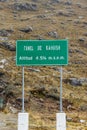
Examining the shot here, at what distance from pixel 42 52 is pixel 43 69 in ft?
74.7

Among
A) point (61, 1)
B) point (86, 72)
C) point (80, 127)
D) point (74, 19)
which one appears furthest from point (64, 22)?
point (80, 127)

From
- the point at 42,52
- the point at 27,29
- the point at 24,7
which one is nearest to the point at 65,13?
the point at 24,7

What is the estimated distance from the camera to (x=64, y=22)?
73.1m

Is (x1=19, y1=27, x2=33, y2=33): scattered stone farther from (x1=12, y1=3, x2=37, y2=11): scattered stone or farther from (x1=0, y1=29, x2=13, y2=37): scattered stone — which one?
(x1=12, y1=3, x2=37, y2=11): scattered stone

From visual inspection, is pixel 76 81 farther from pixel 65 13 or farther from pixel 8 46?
pixel 65 13

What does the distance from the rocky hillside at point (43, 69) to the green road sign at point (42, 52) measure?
18.3 ft

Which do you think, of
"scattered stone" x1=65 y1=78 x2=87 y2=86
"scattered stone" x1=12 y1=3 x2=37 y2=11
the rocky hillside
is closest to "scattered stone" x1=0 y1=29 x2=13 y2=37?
the rocky hillside

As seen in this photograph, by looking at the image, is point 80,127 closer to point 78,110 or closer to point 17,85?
point 78,110

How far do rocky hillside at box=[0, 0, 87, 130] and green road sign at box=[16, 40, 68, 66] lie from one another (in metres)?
5.57

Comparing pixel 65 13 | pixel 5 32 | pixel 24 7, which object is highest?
pixel 24 7

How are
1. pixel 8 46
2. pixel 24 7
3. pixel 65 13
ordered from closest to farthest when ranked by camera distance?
pixel 8 46 → pixel 65 13 → pixel 24 7

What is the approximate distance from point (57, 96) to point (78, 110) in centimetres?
255

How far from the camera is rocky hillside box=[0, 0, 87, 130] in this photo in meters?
36.1

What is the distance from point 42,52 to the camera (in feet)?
84.0
